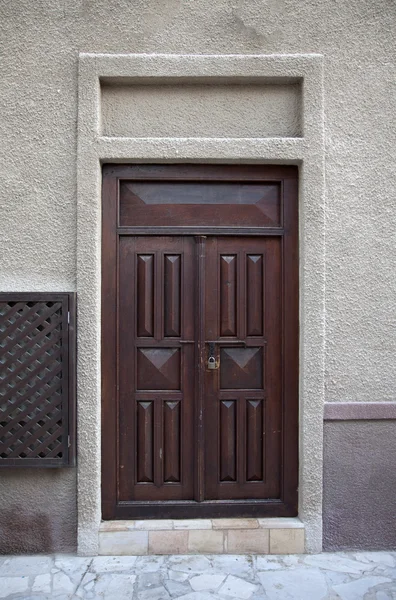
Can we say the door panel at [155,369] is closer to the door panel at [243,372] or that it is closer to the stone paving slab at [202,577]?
the door panel at [243,372]

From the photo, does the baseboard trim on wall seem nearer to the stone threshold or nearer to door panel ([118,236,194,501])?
the stone threshold

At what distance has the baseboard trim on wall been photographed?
3572 mm

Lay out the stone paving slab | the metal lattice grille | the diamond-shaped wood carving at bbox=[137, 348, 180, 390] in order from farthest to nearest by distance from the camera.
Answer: the diamond-shaped wood carving at bbox=[137, 348, 180, 390], the metal lattice grille, the stone paving slab

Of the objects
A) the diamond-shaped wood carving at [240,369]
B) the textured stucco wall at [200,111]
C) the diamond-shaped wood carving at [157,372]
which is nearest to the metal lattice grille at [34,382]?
the diamond-shaped wood carving at [157,372]

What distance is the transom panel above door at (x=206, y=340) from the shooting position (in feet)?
12.0

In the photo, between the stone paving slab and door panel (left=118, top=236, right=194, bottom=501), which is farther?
door panel (left=118, top=236, right=194, bottom=501)

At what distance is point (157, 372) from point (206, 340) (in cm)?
44

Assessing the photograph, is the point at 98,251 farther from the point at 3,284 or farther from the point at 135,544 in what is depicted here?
the point at 135,544

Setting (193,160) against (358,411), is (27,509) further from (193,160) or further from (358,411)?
(193,160)

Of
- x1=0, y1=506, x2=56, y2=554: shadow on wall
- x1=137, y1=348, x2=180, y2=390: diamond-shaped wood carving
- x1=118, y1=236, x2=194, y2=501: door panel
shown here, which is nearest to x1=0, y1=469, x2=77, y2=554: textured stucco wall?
x1=0, y1=506, x2=56, y2=554: shadow on wall

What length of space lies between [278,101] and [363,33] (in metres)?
0.76

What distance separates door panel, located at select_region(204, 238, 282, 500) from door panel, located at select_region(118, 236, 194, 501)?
0.17 meters

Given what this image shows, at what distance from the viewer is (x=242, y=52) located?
3578mm

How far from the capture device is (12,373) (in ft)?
11.4
